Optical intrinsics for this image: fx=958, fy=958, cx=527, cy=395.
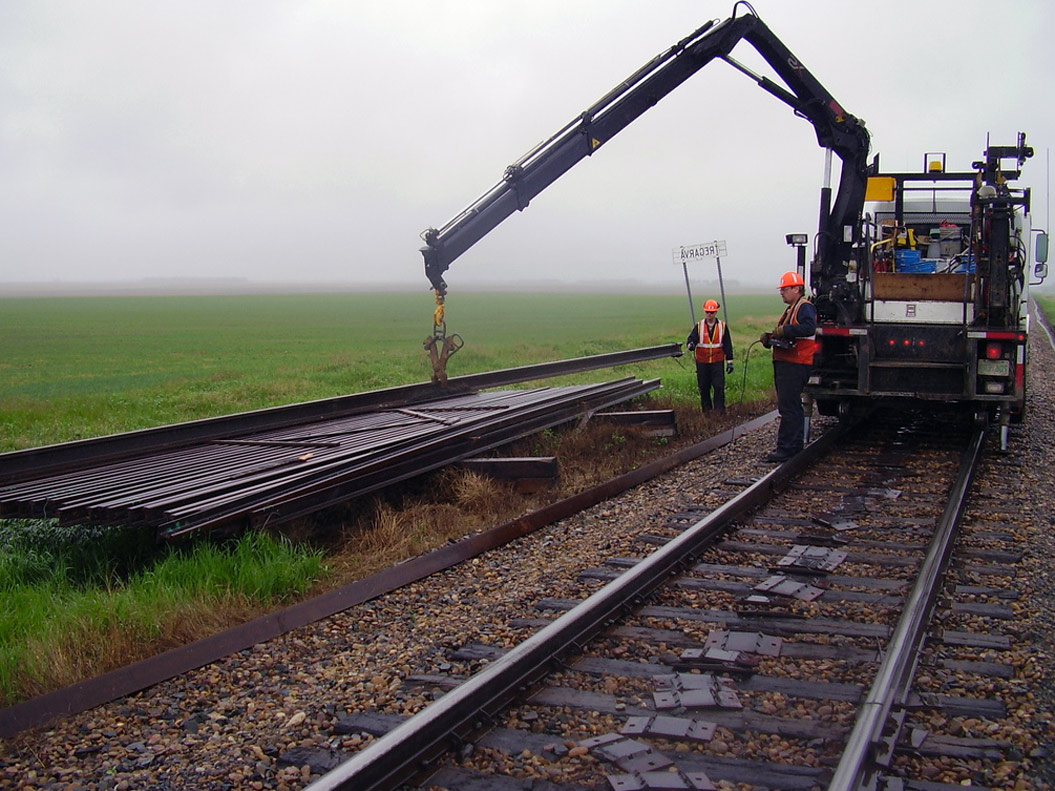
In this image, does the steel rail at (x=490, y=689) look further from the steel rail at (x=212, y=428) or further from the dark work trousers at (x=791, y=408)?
the steel rail at (x=212, y=428)

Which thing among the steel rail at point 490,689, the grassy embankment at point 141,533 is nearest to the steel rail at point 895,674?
the steel rail at point 490,689

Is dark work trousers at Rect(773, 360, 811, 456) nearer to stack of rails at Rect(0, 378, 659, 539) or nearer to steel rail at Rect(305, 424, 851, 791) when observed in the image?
stack of rails at Rect(0, 378, 659, 539)

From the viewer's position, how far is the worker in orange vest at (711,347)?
13492mm

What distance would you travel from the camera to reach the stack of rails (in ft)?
20.9

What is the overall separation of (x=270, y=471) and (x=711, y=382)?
325 inches

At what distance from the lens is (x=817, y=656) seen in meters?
4.86

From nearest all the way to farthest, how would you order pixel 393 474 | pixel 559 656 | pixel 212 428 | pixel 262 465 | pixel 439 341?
pixel 559 656, pixel 262 465, pixel 393 474, pixel 212 428, pixel 439 341

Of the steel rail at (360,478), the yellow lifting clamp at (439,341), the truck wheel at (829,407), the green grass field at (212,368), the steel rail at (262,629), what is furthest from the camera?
the green grass field at (212,368)

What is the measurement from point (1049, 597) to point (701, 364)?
830cm

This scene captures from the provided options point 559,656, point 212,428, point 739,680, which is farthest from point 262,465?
point 739,680

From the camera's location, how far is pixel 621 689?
4461mm

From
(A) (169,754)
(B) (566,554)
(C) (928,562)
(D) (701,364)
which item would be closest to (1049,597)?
(C) (928,562)

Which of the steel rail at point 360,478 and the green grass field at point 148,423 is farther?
the steel rail at point 360,478

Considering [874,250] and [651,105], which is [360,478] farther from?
[874,250]
